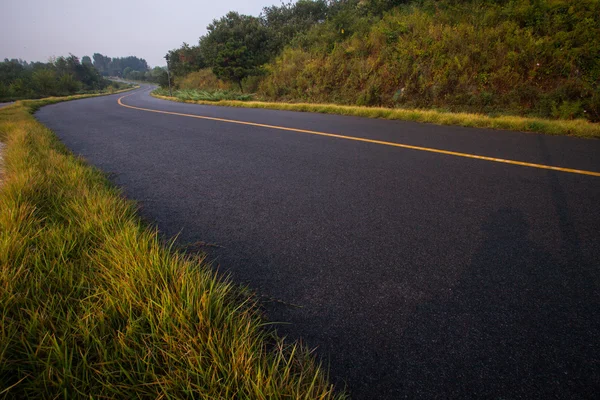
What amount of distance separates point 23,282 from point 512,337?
97.3 inches

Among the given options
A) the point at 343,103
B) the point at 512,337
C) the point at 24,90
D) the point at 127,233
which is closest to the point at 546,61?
the point at 343,103

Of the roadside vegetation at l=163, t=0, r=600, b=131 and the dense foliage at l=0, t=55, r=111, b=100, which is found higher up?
the dense foliage at l=0, t=55, r=111, b=100

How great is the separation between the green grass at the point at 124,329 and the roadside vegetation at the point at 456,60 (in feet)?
27.4

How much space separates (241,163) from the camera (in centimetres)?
415

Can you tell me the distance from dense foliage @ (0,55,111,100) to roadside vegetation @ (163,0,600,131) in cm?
3917

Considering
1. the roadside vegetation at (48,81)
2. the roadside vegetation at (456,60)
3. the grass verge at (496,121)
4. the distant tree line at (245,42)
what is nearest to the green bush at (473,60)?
the roadside vegetation at (456,60)

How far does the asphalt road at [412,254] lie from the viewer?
1257mm

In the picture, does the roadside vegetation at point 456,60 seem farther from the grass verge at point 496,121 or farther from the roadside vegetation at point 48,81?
the roadside vegetation at point 48,81

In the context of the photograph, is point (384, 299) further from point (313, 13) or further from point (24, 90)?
point (24, 90)

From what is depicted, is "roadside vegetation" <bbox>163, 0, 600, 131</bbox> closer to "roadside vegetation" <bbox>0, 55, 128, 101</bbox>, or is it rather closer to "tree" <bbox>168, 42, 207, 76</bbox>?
"tree" <bbox>168, 42, 207, 76</bbox>

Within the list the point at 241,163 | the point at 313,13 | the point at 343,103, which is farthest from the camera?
the point at 313,13

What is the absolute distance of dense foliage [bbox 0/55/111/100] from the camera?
3828cm

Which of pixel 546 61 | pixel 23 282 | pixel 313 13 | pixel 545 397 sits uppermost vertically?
pixel 313 13

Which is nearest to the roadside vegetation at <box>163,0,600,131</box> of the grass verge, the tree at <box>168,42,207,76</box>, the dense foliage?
the grass verge
